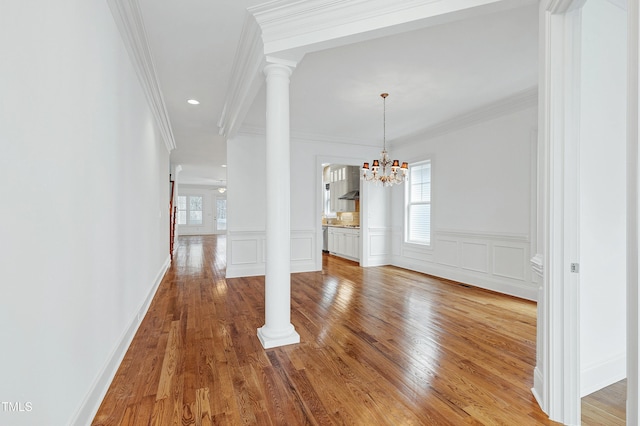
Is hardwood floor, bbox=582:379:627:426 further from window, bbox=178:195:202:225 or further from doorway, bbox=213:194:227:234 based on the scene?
window, bbox=178:195:202:225

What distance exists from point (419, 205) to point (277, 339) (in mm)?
4342

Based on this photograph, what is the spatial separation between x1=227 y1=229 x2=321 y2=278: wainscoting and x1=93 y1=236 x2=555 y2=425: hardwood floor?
52.4 inches

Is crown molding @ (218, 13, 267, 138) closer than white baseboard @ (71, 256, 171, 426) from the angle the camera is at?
No

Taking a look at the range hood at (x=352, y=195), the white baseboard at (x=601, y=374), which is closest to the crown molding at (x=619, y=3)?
the white baseboard at (x=601, y=374)

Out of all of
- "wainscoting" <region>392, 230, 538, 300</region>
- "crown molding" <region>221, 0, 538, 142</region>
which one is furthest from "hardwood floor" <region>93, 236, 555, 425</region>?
"crown molding" <region>221, 0, 538, 142</region>

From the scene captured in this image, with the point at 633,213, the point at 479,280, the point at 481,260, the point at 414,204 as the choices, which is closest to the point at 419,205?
the point at 414,204

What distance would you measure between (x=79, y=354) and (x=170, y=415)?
1.87ft

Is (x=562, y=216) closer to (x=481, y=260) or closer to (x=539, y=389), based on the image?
(x=539, y=389)

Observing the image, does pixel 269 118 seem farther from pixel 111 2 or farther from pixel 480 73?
pixel 480 73

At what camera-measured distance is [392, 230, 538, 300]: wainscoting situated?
3.96m

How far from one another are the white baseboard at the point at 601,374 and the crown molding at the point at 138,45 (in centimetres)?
385

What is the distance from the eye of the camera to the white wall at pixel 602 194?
1705 mm

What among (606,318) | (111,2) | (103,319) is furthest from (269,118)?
(606,318)

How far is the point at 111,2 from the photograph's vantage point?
197cm
